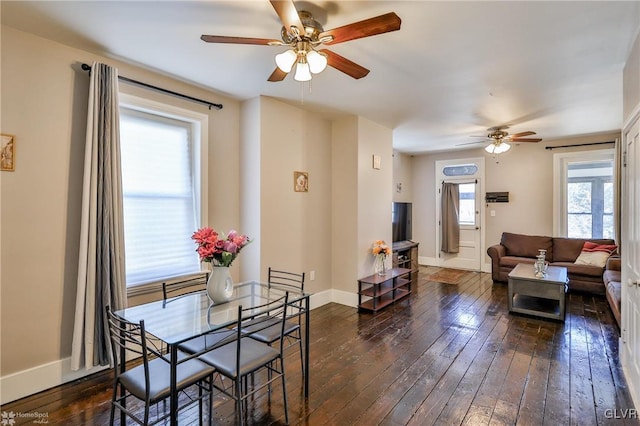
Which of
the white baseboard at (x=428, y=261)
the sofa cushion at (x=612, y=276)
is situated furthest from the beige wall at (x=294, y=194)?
the white baseboard at (x=428, y=261)

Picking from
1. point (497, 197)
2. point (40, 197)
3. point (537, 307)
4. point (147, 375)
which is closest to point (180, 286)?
point (40, 197)

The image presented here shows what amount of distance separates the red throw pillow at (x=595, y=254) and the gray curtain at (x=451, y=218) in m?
2.18

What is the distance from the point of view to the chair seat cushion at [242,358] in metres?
1.85

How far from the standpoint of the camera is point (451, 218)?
6.98m

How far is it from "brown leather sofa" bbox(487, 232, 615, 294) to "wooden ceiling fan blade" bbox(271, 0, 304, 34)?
5.24 m

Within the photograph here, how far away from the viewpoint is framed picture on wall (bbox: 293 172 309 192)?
4.05 m

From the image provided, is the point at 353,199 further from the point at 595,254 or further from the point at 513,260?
the point at 595,254

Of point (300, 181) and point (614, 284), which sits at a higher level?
A: point (300, 181)

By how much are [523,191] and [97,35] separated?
6926 mm

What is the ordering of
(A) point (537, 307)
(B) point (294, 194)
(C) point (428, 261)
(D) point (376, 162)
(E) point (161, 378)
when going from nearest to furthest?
1. (E) point (161, 378)
2. (B) point (294, 194)
3. (A) point (537, 307)
4. (D) point (376, 162)
5. (C) point (428, 261)

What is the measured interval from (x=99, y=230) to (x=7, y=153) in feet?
2.52

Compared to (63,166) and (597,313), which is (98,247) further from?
(597,313)

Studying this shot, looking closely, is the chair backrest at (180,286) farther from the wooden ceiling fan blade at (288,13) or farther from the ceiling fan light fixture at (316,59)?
the wooden ceiling fan blade at (288,13)

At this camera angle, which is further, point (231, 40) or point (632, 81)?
point (632, 81)
